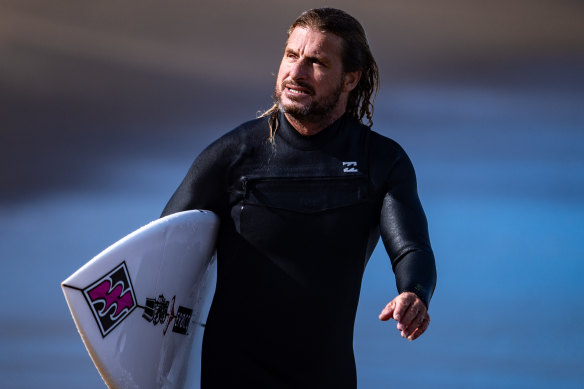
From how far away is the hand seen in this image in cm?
293

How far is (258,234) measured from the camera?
135 inches

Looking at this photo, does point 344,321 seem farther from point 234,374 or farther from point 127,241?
point 127,241

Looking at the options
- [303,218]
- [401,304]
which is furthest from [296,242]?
[401,304]

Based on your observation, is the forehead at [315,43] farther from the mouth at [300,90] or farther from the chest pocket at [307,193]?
the chest pocket at [307,193]

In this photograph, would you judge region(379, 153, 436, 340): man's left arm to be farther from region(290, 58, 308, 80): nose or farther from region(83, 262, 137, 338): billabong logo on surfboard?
region(83, 262, 137, 338): billabong logo on surfboard

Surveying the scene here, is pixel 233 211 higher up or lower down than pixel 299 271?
higher up

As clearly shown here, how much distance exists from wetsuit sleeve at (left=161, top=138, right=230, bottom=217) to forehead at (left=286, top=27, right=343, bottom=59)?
1.59ft

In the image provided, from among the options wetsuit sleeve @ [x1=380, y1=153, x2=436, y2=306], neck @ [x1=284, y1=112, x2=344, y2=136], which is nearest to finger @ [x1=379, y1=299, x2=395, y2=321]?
wetsuit sleeve @ [x1=380, y1=153, x2=436, y2=306]

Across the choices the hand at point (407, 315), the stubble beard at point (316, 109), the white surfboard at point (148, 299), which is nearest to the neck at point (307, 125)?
the stubble beard at point (316, 109)

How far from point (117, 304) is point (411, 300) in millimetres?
1165

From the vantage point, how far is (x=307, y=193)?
3457 millimetres

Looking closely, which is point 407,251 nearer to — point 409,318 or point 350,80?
point 409,318

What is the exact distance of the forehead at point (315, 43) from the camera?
3.51 metres

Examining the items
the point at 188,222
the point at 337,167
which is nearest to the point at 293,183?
the point at 337,167
